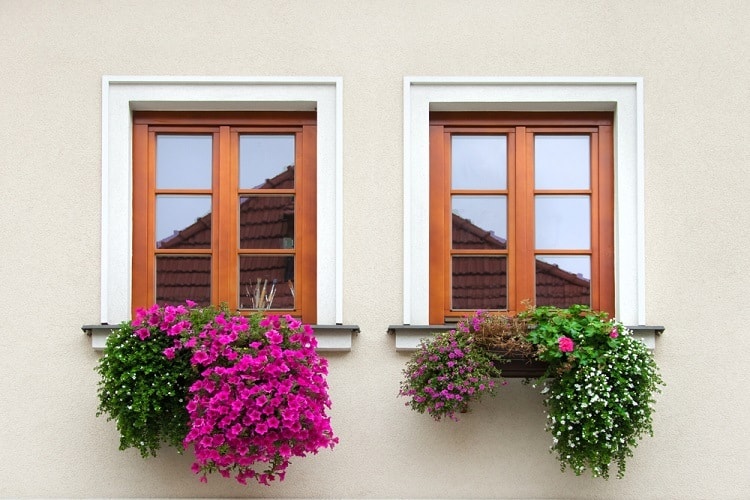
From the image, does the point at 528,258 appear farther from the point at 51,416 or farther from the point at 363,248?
the point at 51,416

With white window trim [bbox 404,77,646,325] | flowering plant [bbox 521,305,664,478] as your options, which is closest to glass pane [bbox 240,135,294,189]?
white window trim [bbox 404,77,646,325]

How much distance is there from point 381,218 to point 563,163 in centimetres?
121

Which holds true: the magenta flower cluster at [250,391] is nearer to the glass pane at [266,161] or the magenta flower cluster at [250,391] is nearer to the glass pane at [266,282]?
the glass pane at [266,282]

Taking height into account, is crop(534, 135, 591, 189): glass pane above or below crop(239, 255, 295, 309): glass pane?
above

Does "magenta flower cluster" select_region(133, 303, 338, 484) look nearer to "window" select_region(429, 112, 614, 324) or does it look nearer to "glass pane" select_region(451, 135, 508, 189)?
"window" select_region(429, 112, 614, 324)

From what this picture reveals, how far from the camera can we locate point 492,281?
553cm

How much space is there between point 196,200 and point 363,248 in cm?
110

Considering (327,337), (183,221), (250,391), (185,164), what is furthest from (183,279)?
(250,391)

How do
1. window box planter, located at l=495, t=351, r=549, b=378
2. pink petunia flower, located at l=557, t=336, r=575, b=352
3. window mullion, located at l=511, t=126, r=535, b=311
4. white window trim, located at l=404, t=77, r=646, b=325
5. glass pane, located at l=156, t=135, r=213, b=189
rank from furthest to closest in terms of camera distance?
glass pane, located at l=156, t=135, r=213, b=189 → window mullion, located at l=511, t=126, r=535, b=311 → white window trim, located at l=404, t=77, r=646, b=325 → window box planter, located at l=495, t=351, r=549, b=378 → pink petunia flower, located at l=557, t=336, r=575, b=352

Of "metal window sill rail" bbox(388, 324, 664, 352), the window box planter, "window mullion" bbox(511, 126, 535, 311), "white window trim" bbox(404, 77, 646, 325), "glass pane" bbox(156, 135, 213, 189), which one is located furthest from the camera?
"glass pane" bbox(156, 135, 213, 189)

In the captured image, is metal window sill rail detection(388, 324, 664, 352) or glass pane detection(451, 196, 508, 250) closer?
metal window sill rail detection(388, 324, 664, 352)

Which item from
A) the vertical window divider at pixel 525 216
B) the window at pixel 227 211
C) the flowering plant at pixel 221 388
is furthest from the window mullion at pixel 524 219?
the flowering plant at pixel 221 388

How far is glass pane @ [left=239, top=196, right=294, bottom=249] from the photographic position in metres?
5.54

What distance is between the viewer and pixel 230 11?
5410 millimetres
